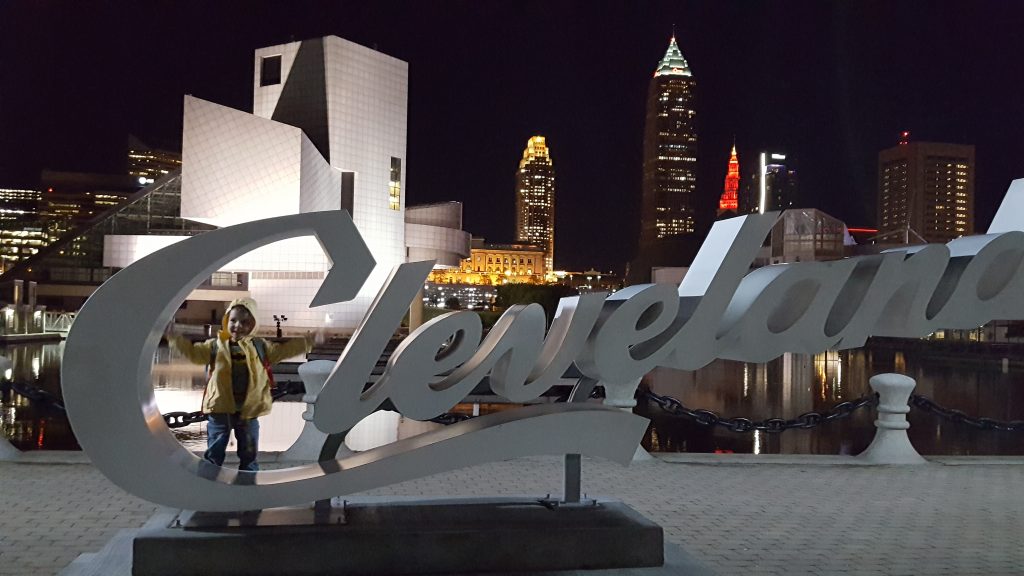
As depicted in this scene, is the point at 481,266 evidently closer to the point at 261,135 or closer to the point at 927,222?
the point at 927,222

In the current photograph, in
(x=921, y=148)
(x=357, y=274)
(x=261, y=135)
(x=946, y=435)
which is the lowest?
(x=946, y=435)

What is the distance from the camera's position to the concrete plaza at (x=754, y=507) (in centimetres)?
700

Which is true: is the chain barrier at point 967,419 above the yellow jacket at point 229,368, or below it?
below

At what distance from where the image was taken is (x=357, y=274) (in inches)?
233

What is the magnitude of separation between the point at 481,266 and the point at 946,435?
14387cm

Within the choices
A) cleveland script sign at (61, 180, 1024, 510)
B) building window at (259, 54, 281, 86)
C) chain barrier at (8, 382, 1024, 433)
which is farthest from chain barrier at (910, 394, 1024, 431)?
building window at (259, 54, 281, 86)

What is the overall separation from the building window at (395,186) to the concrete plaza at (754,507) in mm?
41261

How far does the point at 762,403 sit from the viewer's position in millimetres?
23719

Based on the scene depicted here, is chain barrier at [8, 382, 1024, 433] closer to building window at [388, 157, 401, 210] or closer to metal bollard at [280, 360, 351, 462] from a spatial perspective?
metal bollard at [280, 360, 351, 462]

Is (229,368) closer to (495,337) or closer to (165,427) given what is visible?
(165,427)

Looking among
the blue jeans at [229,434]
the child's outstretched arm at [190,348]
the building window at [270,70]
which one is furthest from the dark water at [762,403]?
the building window at [270,70]

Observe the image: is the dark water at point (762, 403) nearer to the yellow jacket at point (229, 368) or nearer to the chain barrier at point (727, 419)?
the chain barrier at point (727, 419)

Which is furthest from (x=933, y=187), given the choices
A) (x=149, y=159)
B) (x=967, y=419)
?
(x=967, y=419)

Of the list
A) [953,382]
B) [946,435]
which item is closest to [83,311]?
[946,435]
